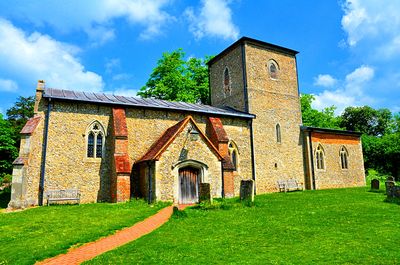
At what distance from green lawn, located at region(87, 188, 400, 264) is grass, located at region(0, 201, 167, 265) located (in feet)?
6.08

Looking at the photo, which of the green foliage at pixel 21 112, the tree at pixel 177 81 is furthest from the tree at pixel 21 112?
the tree at pixel 177 81

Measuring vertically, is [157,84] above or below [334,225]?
above

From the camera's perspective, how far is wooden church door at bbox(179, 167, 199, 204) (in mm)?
17594

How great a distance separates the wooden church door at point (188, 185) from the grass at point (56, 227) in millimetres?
2113

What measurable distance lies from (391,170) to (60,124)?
44.2m

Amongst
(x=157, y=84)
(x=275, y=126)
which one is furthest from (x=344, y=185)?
(x=157, y=84)

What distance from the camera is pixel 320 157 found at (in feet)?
88.0

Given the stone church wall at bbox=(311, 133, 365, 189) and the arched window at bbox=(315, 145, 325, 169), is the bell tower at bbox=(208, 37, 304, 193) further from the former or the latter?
the stone church wall at bbox=(311, 133, 365, 189)

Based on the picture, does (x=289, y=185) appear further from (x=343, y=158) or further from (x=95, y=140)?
(x=95, y=140)

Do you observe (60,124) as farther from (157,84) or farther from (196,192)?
(157,84)

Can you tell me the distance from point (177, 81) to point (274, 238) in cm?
2688

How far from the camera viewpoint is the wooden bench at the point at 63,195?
16.4m

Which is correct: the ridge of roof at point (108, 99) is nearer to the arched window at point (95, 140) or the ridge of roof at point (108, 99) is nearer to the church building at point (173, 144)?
the church building at point (173, 144)

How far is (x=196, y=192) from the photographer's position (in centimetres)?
1814
